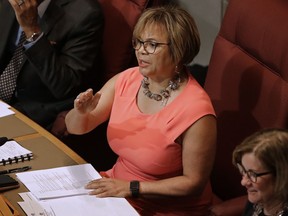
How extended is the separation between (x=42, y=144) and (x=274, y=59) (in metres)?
0.81

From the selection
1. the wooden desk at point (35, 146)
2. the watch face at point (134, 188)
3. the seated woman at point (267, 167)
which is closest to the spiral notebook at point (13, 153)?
the wooden desk at point (35, 146)

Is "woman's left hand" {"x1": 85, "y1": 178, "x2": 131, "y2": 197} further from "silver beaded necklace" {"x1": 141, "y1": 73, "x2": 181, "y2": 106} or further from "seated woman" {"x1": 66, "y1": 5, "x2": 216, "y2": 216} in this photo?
"silver beaded necklace" {"x1": 141, "y1": 73, "x2": 181, "y2": 106}

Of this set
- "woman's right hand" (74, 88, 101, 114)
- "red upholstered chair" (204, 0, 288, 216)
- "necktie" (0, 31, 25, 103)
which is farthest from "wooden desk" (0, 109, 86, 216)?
"red upholstered chair" (204, 0, 288, 216)

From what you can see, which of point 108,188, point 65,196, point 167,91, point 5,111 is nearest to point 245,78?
point 167,91

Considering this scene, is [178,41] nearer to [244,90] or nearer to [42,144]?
[244,90]

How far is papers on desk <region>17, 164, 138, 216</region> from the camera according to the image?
181 cm

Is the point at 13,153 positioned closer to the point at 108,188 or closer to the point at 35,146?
the point at 35,146

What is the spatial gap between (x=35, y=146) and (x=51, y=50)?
1.72ft

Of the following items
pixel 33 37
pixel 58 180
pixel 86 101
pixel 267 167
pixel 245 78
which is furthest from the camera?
pixel 33 37

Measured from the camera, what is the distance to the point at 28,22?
2539mm

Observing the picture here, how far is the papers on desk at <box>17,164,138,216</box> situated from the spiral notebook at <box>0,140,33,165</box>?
0.08 m

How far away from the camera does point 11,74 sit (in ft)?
9.04

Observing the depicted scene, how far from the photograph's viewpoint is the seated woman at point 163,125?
6.59 ft

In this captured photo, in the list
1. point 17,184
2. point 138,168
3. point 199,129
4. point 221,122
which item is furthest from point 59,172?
point 221,122
